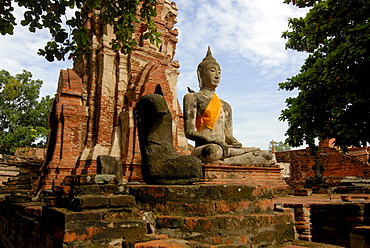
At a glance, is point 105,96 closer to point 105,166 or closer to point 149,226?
point 105,166

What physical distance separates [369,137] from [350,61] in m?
2.03

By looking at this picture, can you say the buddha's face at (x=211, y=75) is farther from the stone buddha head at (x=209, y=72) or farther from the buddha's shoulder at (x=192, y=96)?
the buddha's shoulder at (x=192, y=96)

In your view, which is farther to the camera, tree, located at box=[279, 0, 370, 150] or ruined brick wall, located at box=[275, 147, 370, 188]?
ruined brick wall, located at box=[275, 147, 370, 188]

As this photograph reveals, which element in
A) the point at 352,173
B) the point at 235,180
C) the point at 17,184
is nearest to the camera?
the point at 235,180

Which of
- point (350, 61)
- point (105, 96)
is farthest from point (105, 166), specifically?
point (350, 61)

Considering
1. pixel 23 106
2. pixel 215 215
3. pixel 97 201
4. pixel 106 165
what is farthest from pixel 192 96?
pixel 23 106

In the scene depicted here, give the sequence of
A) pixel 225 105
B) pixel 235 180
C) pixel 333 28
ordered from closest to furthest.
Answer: pixel 235 180 → pixel 225 105 → pixel 333 28

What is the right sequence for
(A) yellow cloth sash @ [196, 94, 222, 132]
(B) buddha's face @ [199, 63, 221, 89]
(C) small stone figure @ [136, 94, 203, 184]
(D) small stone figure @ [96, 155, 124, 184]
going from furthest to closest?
(B) buddha's face @ [199, 63, 221, 89]
(A) yellow cloth sash @ [196, 94, 222, 132]
(D) small stone figure @ [96, 155, 124, 184]
(C) small stone figure @ [136, 94, 203, 184]

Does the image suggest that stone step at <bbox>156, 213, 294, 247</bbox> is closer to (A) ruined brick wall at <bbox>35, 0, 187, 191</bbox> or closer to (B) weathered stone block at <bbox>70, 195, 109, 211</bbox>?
(B) weathered stone block at <bbox>70, 195, 109, 211</bbox>

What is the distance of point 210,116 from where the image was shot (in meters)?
5.90

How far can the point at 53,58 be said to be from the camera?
547 centimetres

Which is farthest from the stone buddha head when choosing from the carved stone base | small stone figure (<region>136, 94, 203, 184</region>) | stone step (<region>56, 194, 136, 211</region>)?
stone step (<region>56, 194, 136, 211</region>)

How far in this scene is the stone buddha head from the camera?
20.4 feet

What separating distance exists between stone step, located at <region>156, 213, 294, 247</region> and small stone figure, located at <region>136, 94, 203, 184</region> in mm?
613
